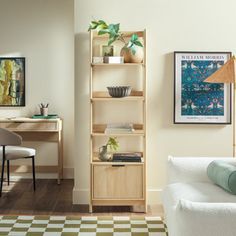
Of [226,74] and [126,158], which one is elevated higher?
[226,74]

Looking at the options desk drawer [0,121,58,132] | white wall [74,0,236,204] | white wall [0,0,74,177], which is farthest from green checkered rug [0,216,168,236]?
white wall [0,0,74,177]

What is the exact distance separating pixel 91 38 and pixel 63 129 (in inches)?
84.7

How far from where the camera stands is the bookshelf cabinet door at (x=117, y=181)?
443 centimetres

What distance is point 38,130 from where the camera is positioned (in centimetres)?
595

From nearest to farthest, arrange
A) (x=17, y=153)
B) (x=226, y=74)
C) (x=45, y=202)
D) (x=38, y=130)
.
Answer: (x=226, y=74) → (x=45, y=202) → (x=17, y=153) → (x=38, y=130)

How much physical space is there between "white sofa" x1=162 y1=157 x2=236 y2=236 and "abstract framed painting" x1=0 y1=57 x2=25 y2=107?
3.13 meters

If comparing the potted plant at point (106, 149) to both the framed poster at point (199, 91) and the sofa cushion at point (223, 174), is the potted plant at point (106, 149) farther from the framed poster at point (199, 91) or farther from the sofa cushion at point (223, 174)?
the sofa cushion at point (223, 174)

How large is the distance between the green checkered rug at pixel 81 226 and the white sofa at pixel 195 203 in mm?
463

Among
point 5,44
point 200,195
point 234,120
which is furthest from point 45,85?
point 200,195

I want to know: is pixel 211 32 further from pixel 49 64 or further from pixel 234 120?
pixel 49 64

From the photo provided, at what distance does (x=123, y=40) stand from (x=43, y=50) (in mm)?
2046

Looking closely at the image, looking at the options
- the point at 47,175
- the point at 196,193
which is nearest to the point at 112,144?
the point at 196,193

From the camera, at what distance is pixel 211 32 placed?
4.68m

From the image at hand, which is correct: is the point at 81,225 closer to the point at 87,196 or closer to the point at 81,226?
the point at 81,226
